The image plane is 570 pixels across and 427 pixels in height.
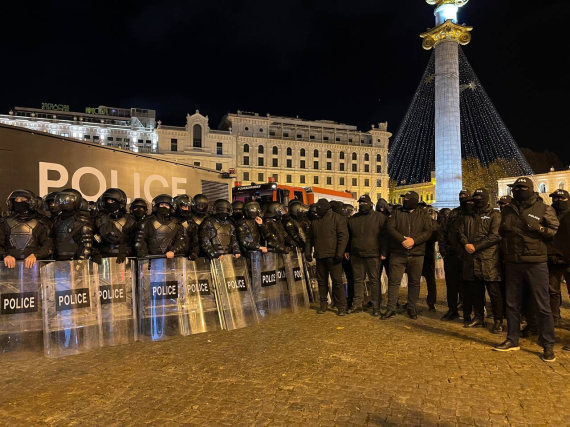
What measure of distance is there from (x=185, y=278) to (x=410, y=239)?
12.8 ft

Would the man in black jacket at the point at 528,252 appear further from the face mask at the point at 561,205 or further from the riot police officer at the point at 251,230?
the riot police officer at the point at 251,230

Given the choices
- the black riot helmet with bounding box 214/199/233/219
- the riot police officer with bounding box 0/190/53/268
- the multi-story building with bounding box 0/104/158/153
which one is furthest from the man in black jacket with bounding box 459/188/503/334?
the multi-story building with bounding box 0/104/158/153

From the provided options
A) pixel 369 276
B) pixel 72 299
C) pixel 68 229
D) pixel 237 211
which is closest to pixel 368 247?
pixel 369 276

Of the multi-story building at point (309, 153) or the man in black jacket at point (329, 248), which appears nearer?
the man in black jacket at point (329, 248)

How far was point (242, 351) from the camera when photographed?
17.0 ft

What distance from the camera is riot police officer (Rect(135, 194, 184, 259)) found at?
625 cm

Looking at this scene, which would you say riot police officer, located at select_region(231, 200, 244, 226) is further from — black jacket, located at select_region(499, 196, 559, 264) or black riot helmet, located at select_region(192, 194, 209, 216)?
black jacket, located at select_region(499, 196, 559, 264)

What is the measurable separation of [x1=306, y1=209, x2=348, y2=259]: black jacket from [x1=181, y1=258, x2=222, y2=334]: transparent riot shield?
223 cm

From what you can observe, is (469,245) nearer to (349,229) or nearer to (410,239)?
(410,239)

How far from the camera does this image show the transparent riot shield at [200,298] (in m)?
5.95

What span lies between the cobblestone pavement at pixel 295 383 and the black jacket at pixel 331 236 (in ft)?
5.72

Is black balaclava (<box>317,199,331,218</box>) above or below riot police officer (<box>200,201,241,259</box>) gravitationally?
above

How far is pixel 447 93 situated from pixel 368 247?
94.8 ft

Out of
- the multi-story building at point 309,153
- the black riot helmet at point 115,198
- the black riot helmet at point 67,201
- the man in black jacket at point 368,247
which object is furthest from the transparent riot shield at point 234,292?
the multi-story building at point 309,153
